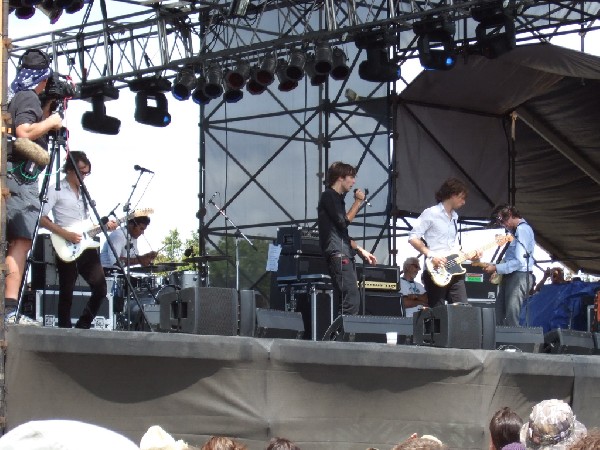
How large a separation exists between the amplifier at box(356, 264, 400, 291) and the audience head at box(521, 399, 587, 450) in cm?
675

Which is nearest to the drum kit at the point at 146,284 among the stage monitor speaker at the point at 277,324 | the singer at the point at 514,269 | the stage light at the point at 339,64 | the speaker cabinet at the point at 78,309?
the speaker cabinet at the point at 78,309

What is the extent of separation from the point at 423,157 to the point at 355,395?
32.0 feet

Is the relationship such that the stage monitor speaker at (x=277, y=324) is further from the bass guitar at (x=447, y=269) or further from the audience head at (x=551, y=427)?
the audience head at (x=551, y=427)

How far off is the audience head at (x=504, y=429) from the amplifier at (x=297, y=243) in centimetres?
656

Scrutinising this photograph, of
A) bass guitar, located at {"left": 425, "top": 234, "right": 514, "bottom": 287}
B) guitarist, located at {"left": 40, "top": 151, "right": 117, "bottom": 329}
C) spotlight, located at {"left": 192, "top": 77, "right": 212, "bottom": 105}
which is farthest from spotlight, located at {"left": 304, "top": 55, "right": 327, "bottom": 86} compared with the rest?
guitarist, located at {"left": 40, "top": 151, "right": 117, "bottom": 329}

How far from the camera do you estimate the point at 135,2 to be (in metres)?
14.8

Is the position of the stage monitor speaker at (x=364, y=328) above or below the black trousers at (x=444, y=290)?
below

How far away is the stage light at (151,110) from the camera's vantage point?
15.3 meters

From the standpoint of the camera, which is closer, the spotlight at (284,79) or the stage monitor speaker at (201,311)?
the stage monitor speaker at (201,311)

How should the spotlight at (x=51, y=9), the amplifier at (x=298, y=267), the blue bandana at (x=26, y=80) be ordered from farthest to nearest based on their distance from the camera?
the spotlight at (x=51, y=9), the amplifier at (x=298, y=267), the blue bandana at (x=26, y=80)

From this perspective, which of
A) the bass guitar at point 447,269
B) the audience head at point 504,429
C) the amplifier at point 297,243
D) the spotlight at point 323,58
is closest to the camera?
the audience head at point 504,429

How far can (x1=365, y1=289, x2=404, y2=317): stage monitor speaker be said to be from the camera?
11.4m

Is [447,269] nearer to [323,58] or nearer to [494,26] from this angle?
[494,26]

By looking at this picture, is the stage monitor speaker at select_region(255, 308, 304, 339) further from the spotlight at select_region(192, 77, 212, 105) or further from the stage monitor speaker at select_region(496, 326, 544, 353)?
the spotlight at select_region(192, 77, 212, 105)
